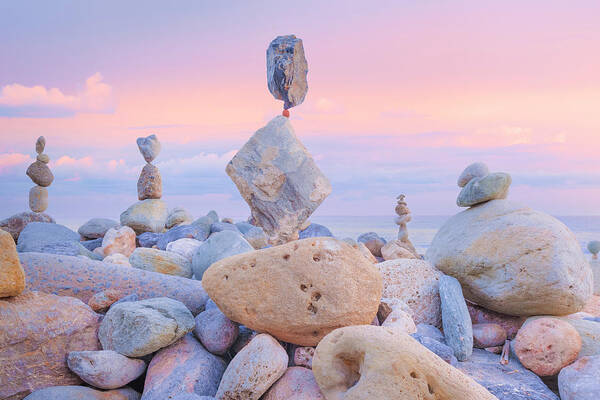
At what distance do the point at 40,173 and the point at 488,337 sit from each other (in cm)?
1006

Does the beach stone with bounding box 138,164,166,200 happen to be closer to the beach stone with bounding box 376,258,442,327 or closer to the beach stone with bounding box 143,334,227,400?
the beach stone with bounding box 376,258,442,327

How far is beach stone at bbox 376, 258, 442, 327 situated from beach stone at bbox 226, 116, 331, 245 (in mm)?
1166

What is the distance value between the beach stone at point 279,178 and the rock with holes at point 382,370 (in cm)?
196

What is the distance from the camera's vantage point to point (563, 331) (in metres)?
3.70

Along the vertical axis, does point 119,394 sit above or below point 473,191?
below

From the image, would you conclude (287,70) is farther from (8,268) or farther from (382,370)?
(382,370)

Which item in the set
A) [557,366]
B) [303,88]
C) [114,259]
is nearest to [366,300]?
[557,366]

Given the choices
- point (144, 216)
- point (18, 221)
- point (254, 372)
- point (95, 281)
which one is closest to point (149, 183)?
point (144, 216)

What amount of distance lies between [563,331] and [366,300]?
74.1 inches

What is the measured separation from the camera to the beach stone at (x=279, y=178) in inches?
176

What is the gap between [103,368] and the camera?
3143 millimetres

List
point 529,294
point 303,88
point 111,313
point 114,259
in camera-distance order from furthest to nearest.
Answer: point 114,259
point 303,88
point 529,294
point 111,313

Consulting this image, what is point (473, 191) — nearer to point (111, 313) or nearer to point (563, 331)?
point (563, 331)

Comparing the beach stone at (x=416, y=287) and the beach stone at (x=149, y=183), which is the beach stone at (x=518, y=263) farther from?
the beach stone at (x=149, y=183)
